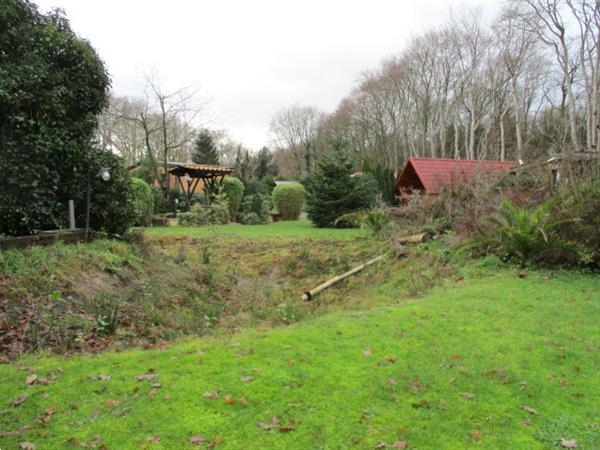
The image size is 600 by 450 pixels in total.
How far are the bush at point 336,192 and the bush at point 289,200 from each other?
230 inches

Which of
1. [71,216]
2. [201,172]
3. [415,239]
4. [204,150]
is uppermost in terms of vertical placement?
[204,150]

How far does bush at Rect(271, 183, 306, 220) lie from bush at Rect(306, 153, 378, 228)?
19.2ft

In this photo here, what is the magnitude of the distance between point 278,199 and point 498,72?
2314 centimetres

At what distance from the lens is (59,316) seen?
5.71 m

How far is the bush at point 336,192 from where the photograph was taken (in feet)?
61.0

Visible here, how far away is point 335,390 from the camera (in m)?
3.66

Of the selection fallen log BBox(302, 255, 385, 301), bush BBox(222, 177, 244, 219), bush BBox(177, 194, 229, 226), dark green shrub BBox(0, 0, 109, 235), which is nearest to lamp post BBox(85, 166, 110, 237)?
dark green shrub BBox(0, 0, 109, 235)

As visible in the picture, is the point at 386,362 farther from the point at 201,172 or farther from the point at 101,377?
the point at 201,172

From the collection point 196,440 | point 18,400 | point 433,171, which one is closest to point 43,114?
point 18,400

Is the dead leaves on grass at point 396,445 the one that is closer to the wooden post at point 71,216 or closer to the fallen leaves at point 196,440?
the fallen leaves at point 196,440

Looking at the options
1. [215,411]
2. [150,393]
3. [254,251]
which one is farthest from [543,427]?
[254,251]

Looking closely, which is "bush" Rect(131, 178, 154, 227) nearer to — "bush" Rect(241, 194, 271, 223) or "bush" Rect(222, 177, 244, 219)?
"bush" Rect(222, 177, 244, 219)

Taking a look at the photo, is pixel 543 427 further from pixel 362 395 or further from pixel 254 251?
pixel 254 251

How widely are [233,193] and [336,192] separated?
7.02 m
